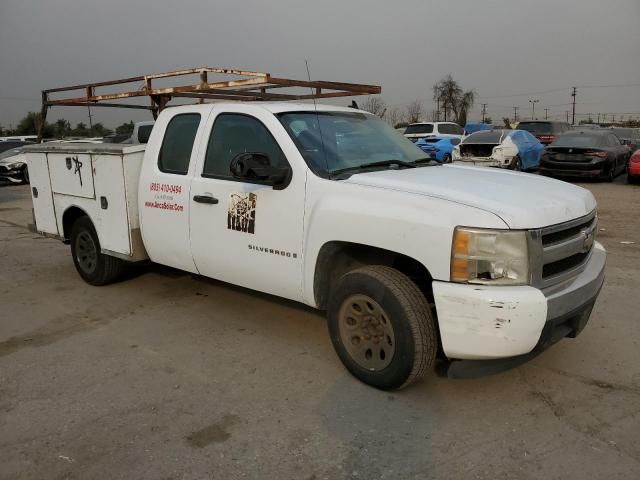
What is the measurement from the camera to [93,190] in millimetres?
5316

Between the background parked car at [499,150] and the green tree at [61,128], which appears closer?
the background parked car at [499,150]

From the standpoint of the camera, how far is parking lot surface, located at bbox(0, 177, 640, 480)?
273 cm

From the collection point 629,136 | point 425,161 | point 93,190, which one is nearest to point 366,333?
point 425,161

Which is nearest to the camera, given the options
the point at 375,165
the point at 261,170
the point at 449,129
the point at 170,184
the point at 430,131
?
the point at 261,170

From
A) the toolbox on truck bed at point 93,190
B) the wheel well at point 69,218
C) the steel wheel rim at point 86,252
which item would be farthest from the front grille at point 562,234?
the wheel well at point 69,218

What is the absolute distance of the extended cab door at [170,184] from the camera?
4.48 meters

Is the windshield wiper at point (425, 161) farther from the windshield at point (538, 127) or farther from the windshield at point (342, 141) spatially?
the windshield at point (538, 127)

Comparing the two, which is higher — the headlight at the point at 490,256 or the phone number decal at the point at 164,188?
the phone number decal at the point at 164,188

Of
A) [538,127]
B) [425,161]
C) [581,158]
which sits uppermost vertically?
[425,161]

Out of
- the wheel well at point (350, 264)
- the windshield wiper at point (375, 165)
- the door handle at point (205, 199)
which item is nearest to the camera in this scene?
the wheel well at point (350, 264)

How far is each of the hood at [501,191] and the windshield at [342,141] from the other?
28 centimetres

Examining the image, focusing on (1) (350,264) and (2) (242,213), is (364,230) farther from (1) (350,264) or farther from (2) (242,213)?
(2) (242,213)

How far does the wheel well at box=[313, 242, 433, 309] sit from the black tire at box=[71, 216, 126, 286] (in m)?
2.87

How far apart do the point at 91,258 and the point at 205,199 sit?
2.26 m
